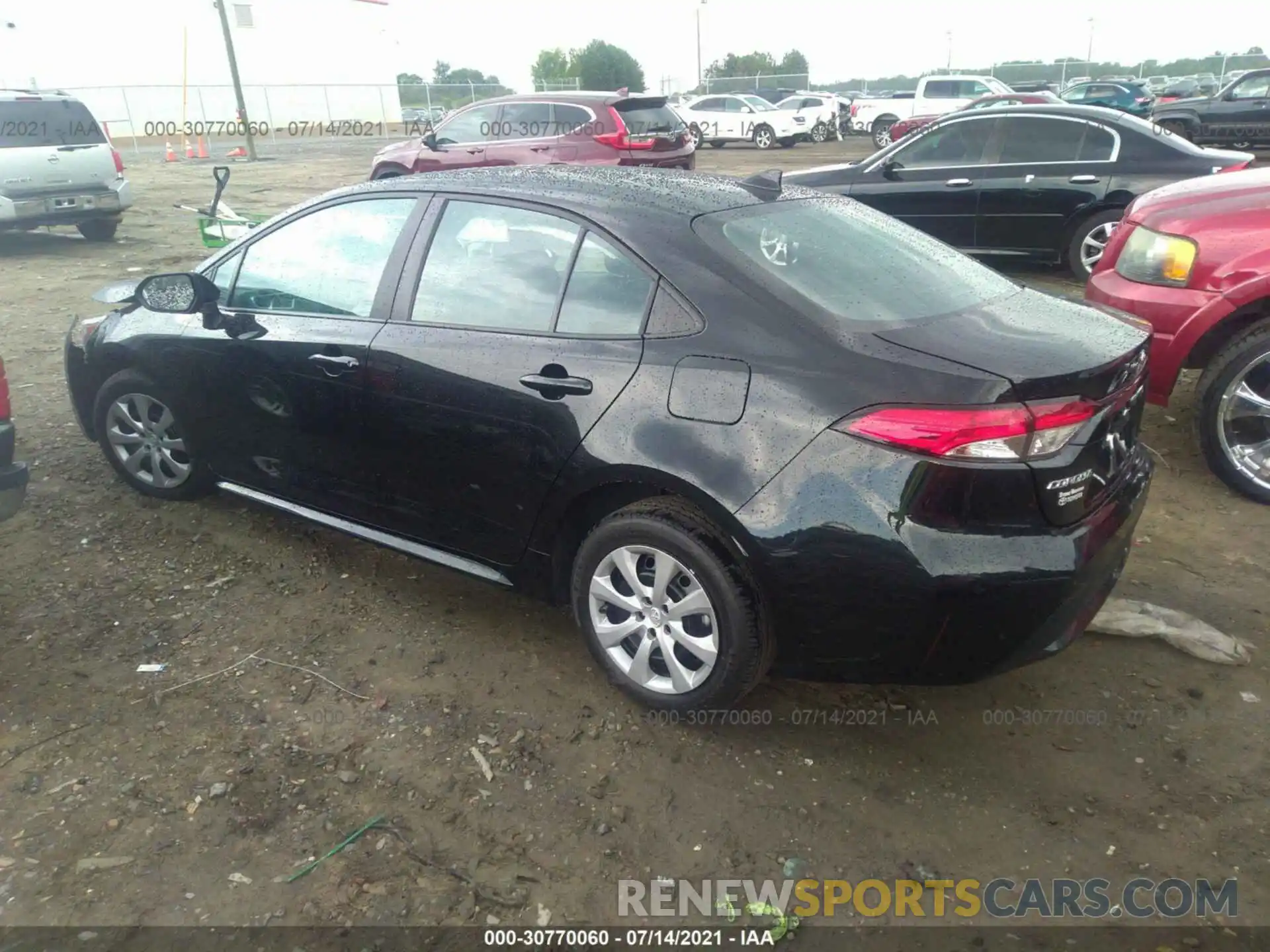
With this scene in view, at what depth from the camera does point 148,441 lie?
14.1 feet

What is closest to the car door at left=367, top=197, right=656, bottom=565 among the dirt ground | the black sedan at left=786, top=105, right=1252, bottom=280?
the dirt ground

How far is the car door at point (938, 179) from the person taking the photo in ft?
28.0

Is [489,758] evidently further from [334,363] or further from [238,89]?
[238,89]

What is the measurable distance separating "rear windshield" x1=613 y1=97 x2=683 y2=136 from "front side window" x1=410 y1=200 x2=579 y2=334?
9.90 m

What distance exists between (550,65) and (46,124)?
75564 mm

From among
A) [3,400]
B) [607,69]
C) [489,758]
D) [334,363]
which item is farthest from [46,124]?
[607,69]

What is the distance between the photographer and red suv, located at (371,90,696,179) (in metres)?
12.3

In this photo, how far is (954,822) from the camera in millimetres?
2555

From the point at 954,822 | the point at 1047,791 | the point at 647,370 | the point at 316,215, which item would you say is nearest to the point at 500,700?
the point at 647,370

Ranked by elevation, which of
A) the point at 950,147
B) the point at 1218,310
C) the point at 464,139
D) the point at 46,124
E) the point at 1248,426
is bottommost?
the point at 1248,426

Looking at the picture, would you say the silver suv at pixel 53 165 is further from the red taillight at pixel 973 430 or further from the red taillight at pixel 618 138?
the red taillight at pixel 973 430

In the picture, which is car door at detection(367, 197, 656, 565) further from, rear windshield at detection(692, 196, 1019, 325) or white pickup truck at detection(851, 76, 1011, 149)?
white pickup truck at detection(851, 76, 1011, 149)

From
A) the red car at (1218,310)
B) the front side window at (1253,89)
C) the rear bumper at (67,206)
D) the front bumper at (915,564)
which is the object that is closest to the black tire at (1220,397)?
the red car at (1218,310)

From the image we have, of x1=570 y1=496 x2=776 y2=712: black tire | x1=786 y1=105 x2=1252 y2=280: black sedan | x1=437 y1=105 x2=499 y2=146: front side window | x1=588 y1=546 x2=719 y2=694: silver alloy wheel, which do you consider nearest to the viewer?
x1=570 y1=496 x2=776 y2=712: black tire
